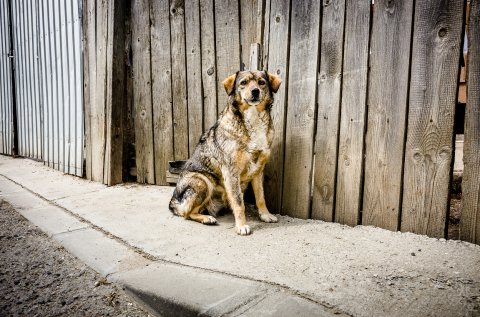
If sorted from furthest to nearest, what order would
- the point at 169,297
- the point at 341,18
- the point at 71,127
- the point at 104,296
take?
1. the point at 71,127
2. the point at 341,18
3. the point at 104,296
4. the point at 169,297

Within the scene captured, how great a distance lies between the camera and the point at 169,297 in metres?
1.76

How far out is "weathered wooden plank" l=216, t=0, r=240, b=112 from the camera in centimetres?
358

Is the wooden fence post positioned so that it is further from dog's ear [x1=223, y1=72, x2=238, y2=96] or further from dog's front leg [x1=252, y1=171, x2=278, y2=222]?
dog's front leg [x1=252, y1=171, x2=278, y2=222]

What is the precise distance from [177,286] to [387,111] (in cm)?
200

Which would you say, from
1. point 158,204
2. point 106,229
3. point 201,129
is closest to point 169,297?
point 106,229

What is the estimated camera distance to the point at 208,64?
3.84m

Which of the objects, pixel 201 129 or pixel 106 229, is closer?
pixel 106 229

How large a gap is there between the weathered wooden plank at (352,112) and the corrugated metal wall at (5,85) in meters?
7.82

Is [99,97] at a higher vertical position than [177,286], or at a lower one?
higher

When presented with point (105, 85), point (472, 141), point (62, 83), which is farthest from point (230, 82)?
point (62, 83)

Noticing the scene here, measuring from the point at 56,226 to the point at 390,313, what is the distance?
9.29 ft

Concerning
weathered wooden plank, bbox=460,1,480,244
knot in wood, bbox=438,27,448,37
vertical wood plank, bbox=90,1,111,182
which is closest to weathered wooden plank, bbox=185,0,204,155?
vertical wood plank, bbox=90,1,111,182

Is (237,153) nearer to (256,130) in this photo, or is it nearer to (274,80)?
(256,130)

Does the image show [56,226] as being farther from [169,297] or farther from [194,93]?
[194,93]
